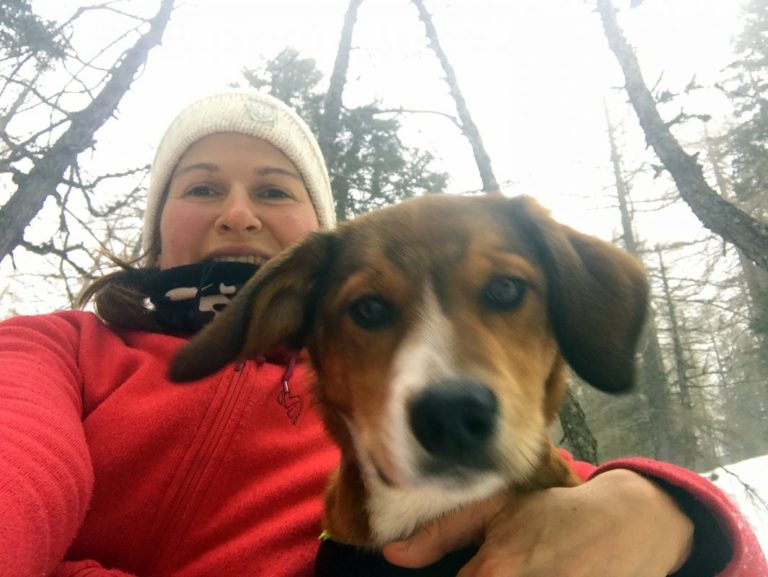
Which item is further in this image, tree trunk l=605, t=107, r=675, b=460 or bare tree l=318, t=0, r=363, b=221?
tree trunk l=605, t=107, r=675, b=460

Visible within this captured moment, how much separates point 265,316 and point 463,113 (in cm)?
660

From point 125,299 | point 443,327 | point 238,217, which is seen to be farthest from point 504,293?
point 125,299

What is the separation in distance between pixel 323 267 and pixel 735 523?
148cm

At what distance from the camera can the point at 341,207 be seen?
7785mm

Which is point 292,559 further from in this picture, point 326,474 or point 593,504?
point 593,504

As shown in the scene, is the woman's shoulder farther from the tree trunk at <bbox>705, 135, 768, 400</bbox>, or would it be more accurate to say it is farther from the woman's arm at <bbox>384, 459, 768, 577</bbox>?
the tree trunk at <bbox>705, 135, 768, 400</bbox>

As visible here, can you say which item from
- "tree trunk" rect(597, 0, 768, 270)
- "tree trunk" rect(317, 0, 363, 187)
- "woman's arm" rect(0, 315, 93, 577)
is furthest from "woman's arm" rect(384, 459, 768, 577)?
"tree trunk" rect(317, 0, 363, 187)

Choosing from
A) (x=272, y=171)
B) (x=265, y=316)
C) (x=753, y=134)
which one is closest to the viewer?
(x=265, y=316)

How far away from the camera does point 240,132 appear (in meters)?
3.02

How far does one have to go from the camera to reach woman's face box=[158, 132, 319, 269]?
2795mm

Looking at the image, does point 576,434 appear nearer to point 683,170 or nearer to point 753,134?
point 683,170

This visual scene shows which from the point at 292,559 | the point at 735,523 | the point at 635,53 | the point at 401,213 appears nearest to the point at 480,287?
the point at 401,213

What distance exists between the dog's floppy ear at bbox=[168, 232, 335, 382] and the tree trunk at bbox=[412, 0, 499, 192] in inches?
210

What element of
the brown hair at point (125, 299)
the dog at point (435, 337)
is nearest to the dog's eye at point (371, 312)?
the dog at point (435, 337)
